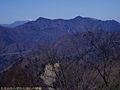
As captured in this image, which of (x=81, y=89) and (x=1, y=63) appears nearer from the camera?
(x=81, y=89)

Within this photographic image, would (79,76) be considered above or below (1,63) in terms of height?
above

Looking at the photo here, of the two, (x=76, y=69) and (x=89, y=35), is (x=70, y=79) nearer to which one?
(x=76, y=69)

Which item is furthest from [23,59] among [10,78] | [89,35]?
[89,35]

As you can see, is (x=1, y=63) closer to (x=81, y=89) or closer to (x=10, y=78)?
(x=10, y=78)

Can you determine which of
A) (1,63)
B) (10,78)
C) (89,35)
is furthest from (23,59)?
(1,63)

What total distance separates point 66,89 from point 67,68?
186cm

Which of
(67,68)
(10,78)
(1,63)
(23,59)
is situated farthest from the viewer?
(1,63)

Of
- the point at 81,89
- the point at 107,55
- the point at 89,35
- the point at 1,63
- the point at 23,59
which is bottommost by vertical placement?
the point at 1,63

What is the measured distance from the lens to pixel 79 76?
31.1 feet

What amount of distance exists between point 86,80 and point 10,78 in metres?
32.4

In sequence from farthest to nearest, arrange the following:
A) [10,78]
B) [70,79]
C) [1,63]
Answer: [1,63]
[10,78]
[70,79]

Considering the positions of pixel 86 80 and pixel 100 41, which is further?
pixel 100 41

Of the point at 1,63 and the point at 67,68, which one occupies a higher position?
the point at 67,68

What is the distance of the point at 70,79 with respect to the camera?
9.84 metres
